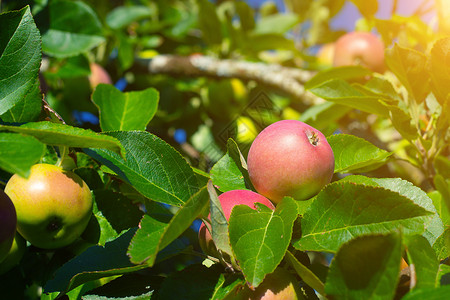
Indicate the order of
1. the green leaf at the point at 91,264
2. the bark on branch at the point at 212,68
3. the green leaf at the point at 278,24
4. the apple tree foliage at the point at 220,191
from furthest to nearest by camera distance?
the green leaf at the point at 278,24 → the bark on branch at the point at 212,68 → the green leaf at the point at 91,264 → the apple tree foliage at the point at 220,191

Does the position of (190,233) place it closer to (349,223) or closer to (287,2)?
(349,223)

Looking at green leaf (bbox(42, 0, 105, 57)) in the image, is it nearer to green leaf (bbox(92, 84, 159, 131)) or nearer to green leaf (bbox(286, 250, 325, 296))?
green leaf (bbox(92, 84, 159, 131))

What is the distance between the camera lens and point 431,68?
101 cm

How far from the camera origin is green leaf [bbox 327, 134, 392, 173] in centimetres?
87

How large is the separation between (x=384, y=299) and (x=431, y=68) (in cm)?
69

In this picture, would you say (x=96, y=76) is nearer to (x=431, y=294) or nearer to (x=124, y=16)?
(x=124, y=16)

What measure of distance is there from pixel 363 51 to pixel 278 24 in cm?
102

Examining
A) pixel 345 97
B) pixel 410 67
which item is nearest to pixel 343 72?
pixel 410 67

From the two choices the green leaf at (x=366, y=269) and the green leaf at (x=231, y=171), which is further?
the green leaf at (x=231, y=171)

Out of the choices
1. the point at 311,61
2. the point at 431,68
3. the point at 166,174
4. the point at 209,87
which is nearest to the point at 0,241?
the point at 166,174

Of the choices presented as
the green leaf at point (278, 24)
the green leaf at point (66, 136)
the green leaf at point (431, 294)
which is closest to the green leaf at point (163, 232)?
the green leaf at point (66, 136)

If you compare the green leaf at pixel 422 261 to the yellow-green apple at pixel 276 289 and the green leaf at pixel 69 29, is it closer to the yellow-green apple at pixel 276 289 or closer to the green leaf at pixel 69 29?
the yellow-green apple at pixel 276 289

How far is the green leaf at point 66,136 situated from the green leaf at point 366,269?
1.21 feet

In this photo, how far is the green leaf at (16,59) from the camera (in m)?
0.74
